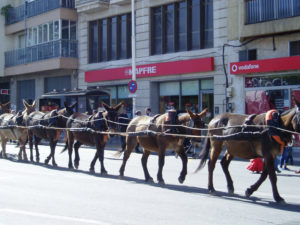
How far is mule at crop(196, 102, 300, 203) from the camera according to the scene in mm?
8219

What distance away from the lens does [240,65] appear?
69.9 ft

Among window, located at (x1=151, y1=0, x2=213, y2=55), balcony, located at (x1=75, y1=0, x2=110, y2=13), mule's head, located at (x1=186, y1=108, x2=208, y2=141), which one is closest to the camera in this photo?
mule's head, located at (x1=186, y1=108, x2=208, y2=141)

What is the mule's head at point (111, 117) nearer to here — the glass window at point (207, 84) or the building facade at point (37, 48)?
the glass window at point (207, 84)

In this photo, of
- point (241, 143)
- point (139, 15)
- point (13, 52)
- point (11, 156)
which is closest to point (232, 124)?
point (241, 143)

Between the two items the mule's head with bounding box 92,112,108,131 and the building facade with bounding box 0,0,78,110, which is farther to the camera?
the building facade with bounding box 0,0,78,110

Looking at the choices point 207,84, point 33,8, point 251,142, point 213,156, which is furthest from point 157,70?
point 251,142

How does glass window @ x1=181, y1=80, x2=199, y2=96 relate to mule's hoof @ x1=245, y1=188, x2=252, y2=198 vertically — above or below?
above

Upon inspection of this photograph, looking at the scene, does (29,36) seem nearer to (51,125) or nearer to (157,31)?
(157,31)

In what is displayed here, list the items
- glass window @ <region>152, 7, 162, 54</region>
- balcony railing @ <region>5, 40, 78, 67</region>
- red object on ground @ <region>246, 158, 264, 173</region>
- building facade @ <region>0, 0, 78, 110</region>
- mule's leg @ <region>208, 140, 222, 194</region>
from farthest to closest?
building facade @ <region>0, 0, 78, 110</region>
balcony railing @ <region>5, 40, 78, 67</region>
glass window @ <region>152, 7, 162, 54</region>
red object on ground @ <region>246, 158, 264, 173</region>
mule's leg @ <region>208, 140, 222, 194</region>

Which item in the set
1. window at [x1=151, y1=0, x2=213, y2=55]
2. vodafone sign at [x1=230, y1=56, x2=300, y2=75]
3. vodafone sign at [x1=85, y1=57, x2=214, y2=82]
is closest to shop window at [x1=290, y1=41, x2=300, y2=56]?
vodafone sign at [x1=230, y1=56, x2=300, y2=75]

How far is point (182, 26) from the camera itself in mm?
25047

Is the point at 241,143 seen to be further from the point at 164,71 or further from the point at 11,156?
the point at 164,71

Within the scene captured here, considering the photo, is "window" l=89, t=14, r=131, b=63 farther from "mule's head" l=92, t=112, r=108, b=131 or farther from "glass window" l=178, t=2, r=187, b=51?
"mule's head" l=92, t=112, r=108, b=131

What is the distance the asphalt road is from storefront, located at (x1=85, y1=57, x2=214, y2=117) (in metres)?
11.4
